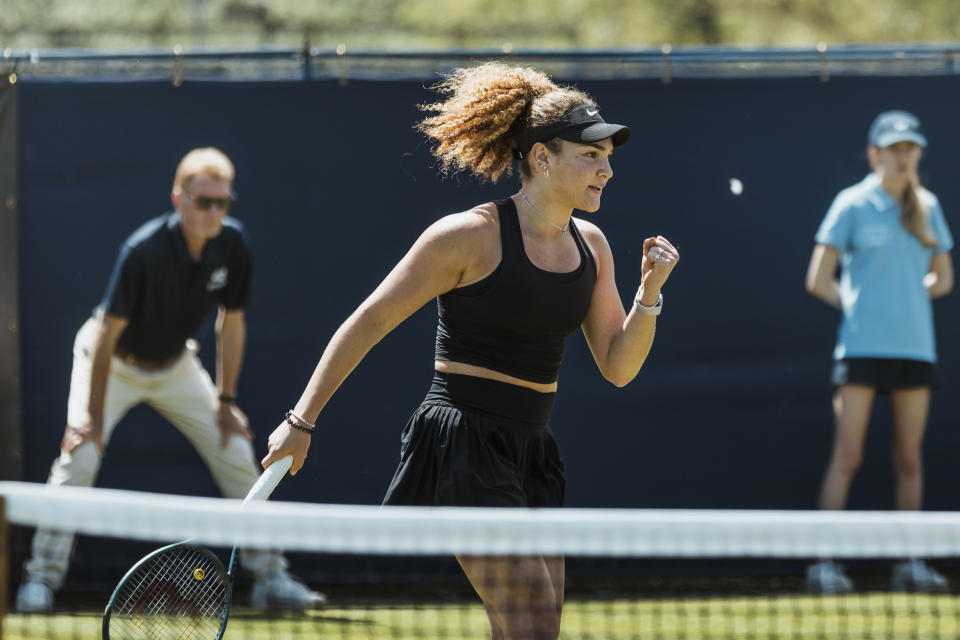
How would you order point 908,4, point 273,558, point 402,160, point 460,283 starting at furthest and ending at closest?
point 908,4 → point 402,160 → point 273,558 → point 460,283

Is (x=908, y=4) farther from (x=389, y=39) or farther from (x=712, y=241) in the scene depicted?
(x=712, y=241)

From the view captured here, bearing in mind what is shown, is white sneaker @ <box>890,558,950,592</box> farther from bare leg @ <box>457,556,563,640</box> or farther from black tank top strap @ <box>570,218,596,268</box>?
bare leg @ <box>457,556,563,640</box>

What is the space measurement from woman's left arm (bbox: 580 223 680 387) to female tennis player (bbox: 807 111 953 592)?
7.98 ft

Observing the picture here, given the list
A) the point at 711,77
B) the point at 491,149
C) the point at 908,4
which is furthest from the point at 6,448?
the point at 908,4

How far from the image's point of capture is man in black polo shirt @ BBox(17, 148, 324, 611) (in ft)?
17.4

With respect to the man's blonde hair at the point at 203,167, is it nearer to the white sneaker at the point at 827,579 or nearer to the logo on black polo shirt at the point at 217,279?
the logo on black polo shirt at the point at 217,279

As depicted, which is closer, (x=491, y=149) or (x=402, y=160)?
(x=491, y=149)

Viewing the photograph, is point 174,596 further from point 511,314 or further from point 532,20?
point 532,20

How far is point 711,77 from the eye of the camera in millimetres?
5875

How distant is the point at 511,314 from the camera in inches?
130

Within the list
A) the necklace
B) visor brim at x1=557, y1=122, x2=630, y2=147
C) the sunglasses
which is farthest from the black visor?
the sunglasses

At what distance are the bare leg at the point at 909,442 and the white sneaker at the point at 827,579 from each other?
450 mm

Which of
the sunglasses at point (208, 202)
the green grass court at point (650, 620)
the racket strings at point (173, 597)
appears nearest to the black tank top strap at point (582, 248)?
the racket strings at point (173, 597)

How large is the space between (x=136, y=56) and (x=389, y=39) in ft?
41.9
